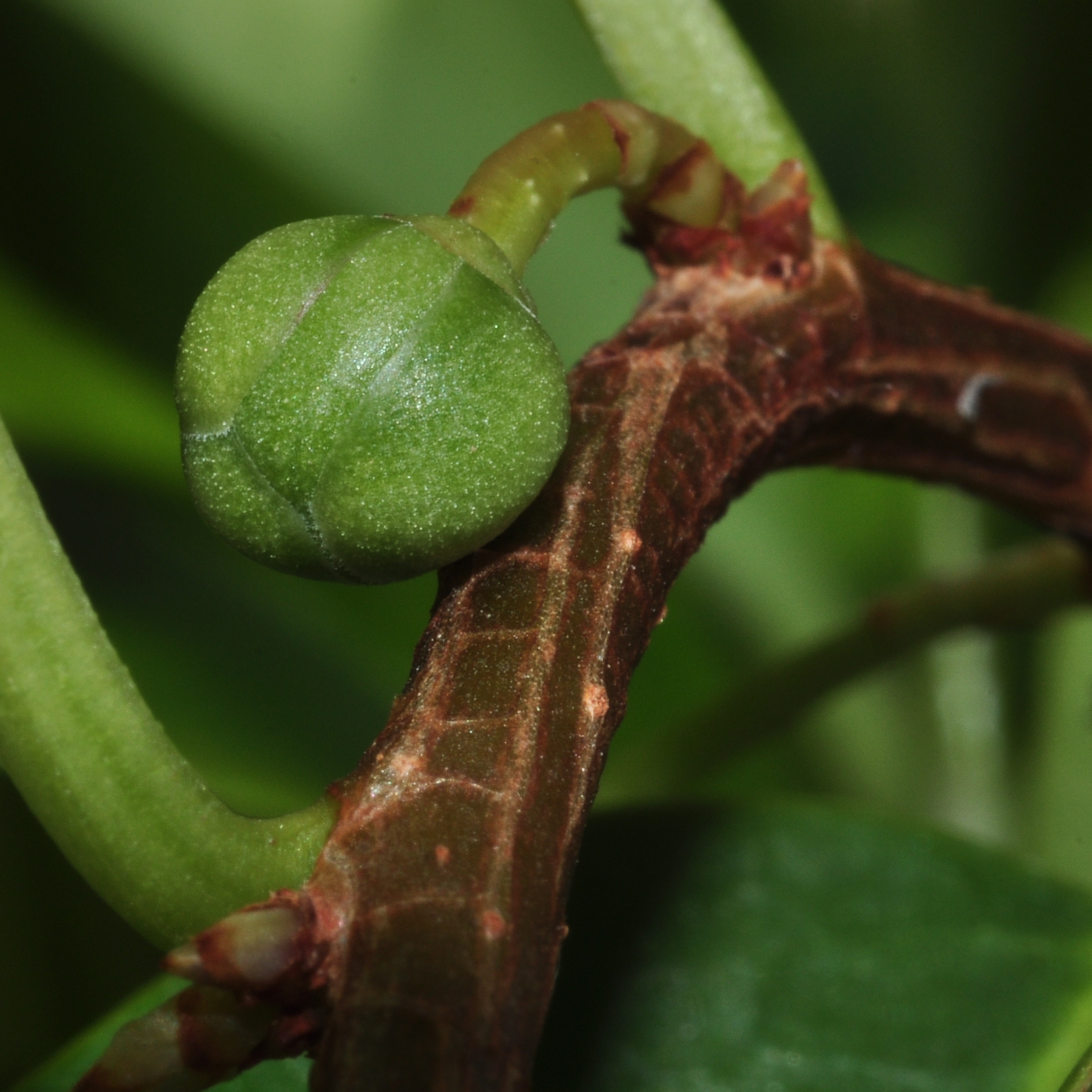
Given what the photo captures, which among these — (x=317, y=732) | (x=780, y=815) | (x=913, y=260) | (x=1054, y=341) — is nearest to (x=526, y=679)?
(x=780, y=815)

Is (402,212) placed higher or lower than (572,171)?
lower

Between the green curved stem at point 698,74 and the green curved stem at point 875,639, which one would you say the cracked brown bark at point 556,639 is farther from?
the green curved stem at point 875,639

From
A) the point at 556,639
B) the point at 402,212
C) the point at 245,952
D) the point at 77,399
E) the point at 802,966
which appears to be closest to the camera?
the point at 245,952

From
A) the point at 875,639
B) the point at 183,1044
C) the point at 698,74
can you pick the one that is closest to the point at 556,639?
the point at 183,1044

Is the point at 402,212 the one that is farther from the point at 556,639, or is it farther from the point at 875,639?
the point at 556,639

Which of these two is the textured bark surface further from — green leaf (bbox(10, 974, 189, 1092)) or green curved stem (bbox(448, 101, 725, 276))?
green leaf (bbox(10, 974, 189, 1092))

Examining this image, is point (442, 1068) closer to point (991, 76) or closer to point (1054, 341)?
point (1054, 341)

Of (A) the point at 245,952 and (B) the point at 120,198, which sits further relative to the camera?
(B) the point at 120,198
